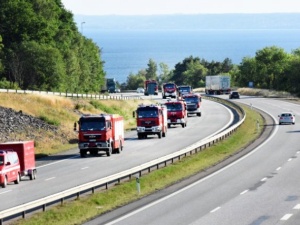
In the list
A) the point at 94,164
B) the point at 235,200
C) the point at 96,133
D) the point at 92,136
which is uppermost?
the point at 96,133

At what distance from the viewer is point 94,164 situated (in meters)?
Result: 53.5

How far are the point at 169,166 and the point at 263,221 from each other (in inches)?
785

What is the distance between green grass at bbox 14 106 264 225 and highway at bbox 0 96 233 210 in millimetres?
2677

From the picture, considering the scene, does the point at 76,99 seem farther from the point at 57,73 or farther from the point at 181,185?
the point at 181,185

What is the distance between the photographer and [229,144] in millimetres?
66500

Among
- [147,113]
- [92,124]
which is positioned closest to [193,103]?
[147,113]

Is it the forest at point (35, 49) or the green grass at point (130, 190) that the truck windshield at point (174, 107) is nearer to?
the green grass at point (130, 190)

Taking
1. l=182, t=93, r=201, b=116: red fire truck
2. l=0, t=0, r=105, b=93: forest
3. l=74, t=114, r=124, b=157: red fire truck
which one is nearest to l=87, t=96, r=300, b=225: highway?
l=74, t=114, r=124, b=157: red fire truck

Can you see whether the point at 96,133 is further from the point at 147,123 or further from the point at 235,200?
the point at 235,200

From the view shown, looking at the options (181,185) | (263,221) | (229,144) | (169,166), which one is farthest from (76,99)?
(263,221)

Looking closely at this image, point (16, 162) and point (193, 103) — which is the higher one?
point (16, 162)

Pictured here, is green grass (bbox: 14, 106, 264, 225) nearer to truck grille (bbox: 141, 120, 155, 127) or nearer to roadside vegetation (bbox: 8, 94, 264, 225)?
roadside vegetation (bbox: 8, 94, 264, 225)

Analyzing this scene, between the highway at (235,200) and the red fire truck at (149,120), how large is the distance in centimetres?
1764

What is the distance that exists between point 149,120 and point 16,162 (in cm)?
3096
